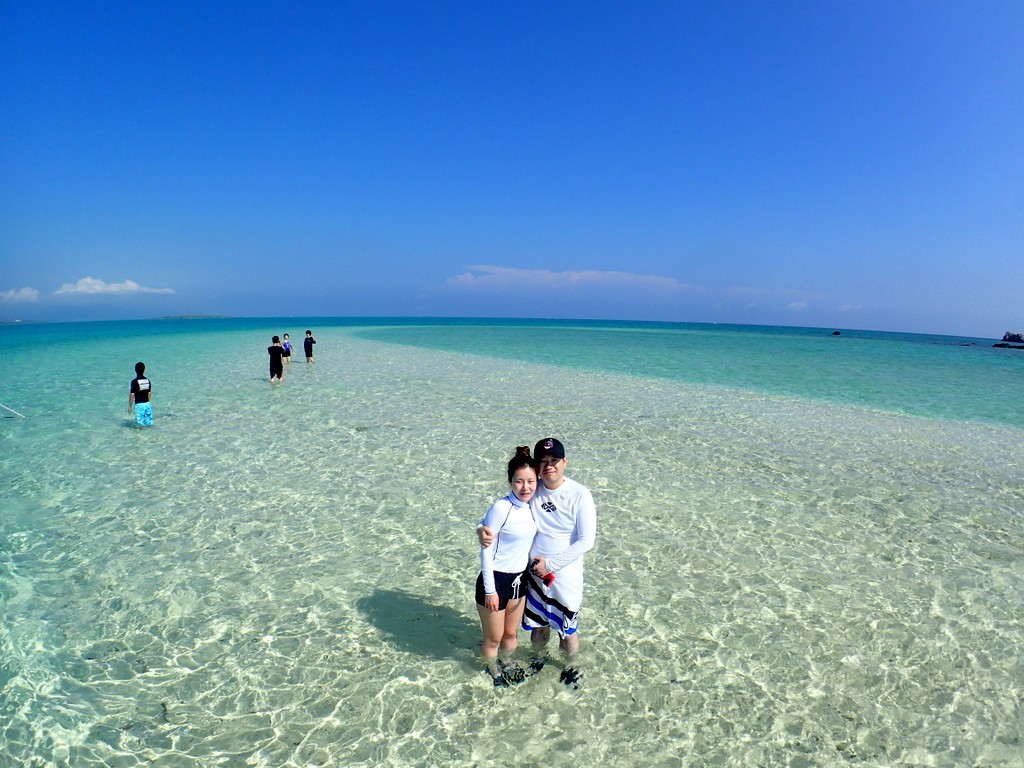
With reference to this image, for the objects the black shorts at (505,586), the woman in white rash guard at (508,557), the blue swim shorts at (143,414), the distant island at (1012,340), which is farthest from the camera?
the distant island at (1012,340)

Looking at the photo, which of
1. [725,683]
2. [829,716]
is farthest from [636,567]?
[829,716]

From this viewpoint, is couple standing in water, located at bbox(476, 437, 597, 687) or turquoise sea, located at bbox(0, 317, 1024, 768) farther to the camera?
turquoise sea, located at bbox(0, 317, 1024, 768)

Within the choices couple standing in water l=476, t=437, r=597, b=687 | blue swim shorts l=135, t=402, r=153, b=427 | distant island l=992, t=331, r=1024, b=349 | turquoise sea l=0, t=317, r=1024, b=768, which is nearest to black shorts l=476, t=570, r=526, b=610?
couple standing in water l=476, t=437, r=597, b=687

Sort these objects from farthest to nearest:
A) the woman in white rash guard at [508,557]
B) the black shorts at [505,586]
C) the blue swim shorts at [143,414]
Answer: the blue swim shorts at [143,414]
the black shorts at [505,586]
the woman in white rash guard at [508,557]

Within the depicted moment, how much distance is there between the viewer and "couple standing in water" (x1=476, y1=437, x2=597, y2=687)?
4094 millimetres

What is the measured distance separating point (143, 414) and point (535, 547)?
13.1 metres

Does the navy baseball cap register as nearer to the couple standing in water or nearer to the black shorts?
the couple standing in water

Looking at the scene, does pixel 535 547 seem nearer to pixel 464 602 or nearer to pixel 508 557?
pixel 508 557

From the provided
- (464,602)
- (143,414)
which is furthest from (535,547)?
(143,414)

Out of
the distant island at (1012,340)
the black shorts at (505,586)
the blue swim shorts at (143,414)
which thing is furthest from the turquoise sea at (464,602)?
the distant island at (1012,340)

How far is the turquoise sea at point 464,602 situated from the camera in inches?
171

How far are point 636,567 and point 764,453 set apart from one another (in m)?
7.15

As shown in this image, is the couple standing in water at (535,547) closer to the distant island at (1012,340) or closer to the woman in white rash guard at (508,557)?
the woman in white rash guard at (508,557)

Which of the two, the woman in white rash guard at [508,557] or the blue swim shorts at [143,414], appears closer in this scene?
the woman in white rash guard at [508,557]
